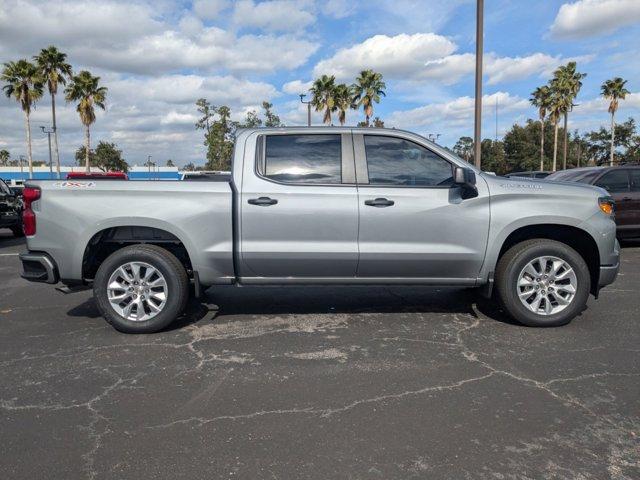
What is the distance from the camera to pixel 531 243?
4.82m

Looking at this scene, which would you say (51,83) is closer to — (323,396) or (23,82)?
(23,82)

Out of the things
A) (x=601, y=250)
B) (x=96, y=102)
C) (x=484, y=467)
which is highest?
(x=96, y=102)

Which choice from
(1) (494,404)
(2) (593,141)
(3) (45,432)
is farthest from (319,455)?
(2) (593,141)

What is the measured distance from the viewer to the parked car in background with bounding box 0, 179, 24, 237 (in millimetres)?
12745

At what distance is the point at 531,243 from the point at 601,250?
0.66 m

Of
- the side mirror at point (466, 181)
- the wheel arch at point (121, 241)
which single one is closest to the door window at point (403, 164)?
the side mirror at point (466, 181)

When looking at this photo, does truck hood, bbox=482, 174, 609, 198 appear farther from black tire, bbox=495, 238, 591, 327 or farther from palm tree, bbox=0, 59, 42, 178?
palm tree, bbox=0, 59, 42, 178

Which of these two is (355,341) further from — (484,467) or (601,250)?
(601,250)

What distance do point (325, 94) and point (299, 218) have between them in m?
37.6

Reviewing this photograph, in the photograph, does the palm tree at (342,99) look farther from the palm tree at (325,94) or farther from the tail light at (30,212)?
the tail light at (30,212)

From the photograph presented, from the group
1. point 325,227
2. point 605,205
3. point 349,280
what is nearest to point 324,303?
point 349,280

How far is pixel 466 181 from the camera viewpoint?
14.6 ft

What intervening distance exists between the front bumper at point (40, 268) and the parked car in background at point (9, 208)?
31.3ft

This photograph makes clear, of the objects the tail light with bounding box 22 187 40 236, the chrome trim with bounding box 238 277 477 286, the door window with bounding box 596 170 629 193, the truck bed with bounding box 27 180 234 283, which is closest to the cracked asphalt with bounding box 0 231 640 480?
the chrome trim with bounding box 238 277 477 286
